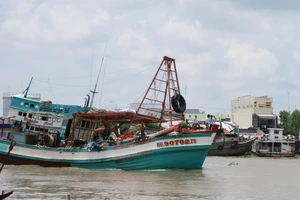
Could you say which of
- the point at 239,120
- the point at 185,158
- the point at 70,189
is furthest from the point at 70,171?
the point at 239,120

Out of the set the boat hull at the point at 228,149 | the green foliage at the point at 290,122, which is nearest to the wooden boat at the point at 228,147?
the boat hull at the point at 228,149

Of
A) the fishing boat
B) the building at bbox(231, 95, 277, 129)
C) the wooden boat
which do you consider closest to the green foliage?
the building at bbox(231, 95, 277, 129)

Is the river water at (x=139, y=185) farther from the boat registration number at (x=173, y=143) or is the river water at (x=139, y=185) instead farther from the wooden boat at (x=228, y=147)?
the wooden boat at (x=228, y=147)

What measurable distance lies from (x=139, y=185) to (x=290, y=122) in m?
85.9

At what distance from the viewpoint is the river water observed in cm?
1950

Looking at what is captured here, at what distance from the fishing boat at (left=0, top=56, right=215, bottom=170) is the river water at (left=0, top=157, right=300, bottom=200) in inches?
34.2

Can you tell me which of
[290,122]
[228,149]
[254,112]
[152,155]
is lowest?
[152,155]

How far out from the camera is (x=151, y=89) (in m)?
31.6

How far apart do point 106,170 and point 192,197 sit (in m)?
11.1

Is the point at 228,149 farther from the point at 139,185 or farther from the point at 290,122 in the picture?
the point at 290,122

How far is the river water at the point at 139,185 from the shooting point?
19.5 metres

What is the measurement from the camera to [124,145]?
1150 inches

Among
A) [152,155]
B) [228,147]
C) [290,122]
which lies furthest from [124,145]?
[290,122]

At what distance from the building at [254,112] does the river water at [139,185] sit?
80.3 m
